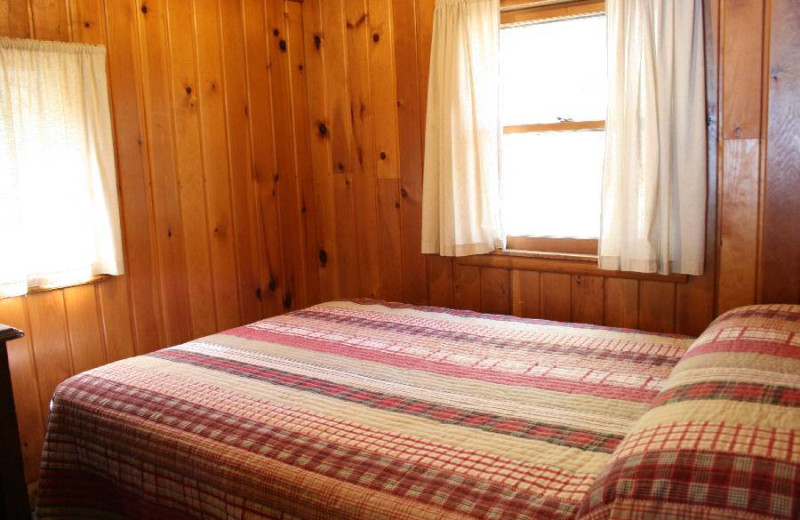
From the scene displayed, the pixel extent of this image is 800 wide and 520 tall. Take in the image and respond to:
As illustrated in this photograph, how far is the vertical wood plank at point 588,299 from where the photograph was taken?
103 inches

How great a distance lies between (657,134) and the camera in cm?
230

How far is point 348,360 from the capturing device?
2146 millimetres

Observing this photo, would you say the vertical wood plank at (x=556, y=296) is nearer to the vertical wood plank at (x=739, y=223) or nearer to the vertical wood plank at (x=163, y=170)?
the vertical wood plank at (x=739, y=223)

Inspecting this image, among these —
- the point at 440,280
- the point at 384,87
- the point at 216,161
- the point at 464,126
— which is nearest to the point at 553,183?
the point at 464,126

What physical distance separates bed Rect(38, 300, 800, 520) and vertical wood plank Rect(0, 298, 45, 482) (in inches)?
21.0

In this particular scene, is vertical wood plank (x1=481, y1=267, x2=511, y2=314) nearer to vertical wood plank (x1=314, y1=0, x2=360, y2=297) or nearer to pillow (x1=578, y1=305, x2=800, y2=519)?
vertical wood plank (x1=314, y1=0, x2=360, y2=297)

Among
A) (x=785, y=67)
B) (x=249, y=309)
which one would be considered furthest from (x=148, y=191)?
(x=785, y=67)

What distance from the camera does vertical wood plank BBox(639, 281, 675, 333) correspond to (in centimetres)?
246

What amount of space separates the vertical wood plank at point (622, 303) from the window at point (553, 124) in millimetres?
165

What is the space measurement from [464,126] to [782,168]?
3.74 feet

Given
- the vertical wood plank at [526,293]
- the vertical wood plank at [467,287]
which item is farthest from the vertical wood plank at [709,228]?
the vertical wood plank at [467,287]

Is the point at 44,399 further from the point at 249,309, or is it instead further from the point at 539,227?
the point at 539,227

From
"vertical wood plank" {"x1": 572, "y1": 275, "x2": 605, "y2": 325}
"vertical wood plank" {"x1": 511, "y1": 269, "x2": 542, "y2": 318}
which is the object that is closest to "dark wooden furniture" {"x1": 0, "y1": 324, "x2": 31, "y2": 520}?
"vertical wood plank" {"x1": 511, "y1": 269, "x2": 542, "y2": 318}

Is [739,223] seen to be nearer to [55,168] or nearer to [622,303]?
[622,303]
